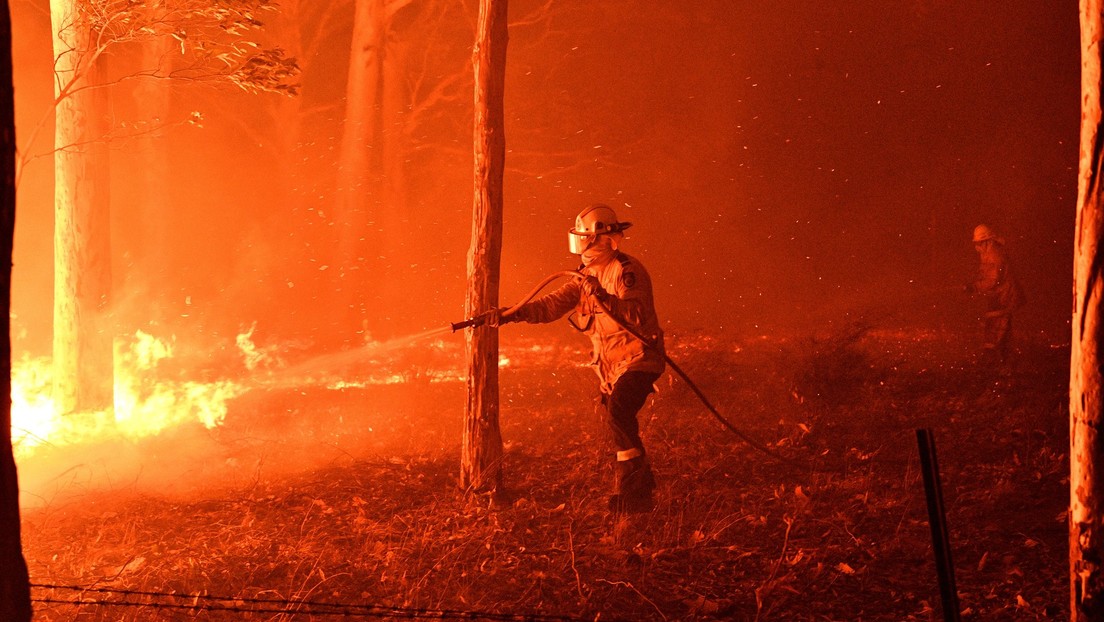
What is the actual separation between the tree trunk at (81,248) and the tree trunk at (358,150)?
19.4 feet

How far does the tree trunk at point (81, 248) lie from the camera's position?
10633 mm

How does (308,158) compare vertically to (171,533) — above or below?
above

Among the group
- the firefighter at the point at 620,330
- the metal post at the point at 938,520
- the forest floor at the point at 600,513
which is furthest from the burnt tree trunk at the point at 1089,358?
the firefighter at the point at 620,330

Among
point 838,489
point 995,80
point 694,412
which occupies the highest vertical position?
point 995,80

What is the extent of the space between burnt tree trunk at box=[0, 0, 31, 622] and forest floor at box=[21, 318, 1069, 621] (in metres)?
1.28

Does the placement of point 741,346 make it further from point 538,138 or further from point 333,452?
point 538,138

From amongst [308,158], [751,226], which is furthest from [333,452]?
[751,226]

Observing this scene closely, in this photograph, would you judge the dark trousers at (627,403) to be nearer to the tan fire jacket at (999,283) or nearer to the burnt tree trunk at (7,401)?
the burnt tree trunk at (7,401)

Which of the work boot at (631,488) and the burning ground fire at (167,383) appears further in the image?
the burning ground fire at (167,383)

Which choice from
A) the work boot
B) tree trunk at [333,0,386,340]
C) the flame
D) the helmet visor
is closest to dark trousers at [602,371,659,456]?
the work boot

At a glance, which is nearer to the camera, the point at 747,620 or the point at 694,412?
the point at 747,620

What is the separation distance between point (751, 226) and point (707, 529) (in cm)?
1939

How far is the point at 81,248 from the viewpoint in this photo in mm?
10984

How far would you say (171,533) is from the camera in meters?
7.39
